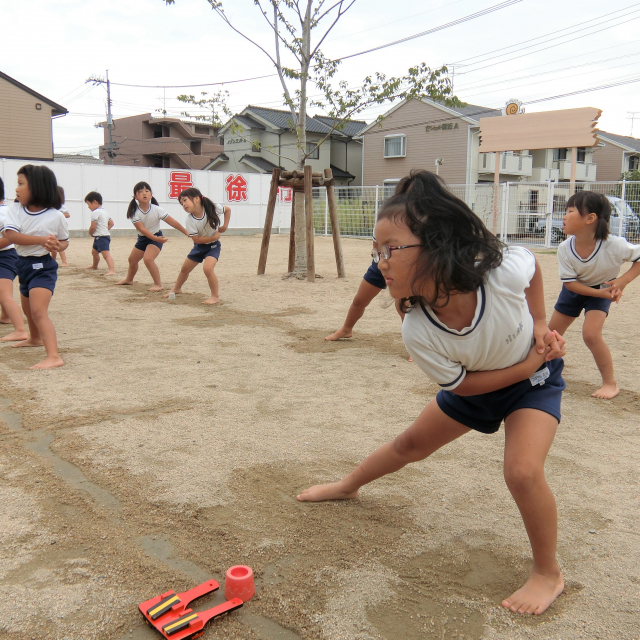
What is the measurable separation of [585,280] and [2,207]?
15.2 ft

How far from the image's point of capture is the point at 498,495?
8.88ft

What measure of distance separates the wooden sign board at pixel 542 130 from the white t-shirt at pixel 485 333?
13.9 meters

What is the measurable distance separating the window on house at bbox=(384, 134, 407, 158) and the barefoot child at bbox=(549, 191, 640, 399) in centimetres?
2902

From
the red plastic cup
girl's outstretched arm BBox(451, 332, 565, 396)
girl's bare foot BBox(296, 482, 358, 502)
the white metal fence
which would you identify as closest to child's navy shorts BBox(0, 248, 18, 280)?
girl's bare foot BBox(296, 482, 358, 502)

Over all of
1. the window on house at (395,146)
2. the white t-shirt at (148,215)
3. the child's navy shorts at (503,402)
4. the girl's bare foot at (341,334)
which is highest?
the window on house at (395,146)

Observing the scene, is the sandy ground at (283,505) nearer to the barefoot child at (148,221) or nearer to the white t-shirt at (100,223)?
the barefoot child at (148,221)

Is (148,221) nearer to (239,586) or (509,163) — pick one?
(239,586)

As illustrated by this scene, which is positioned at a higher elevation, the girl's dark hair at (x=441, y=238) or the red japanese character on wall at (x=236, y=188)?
the red japanese character on wall at (x=236, y=188)

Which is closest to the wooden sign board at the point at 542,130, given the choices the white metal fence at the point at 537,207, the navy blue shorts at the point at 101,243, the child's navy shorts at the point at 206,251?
A: the white metal fence at the point at 537,207

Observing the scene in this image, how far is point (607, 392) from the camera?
13.7 ft

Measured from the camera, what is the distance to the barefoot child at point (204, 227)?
7.55 metres

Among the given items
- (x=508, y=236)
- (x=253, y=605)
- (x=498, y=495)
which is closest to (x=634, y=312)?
(x=498, y=495)

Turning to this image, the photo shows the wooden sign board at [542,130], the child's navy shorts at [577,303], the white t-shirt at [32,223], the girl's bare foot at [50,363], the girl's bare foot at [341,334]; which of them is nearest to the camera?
the child's navy shorts at [577,303]

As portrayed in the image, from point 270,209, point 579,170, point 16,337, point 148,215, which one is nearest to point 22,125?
point 270,209
